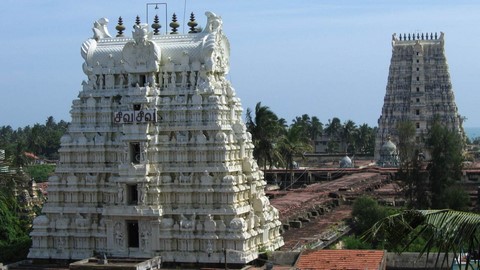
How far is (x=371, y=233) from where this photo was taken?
1770cm

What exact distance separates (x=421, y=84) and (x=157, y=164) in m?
78.8

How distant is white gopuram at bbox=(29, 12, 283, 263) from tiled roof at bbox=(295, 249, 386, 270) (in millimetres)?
2383

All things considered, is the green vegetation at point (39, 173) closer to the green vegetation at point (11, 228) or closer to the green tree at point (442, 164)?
the green vegetation at point (11, 228)

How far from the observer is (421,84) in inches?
4493

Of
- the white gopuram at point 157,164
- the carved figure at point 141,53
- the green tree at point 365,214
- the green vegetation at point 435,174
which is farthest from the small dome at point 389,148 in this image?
the carved figure at point 141,53

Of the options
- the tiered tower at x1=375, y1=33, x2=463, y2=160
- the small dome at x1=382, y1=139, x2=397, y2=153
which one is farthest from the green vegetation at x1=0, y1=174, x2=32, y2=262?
the tiered tower at x1=375, y1=33, x2=463, y2=160

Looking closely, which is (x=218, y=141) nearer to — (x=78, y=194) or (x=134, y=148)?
(x=134, y=148)

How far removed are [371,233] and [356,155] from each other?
121109mm

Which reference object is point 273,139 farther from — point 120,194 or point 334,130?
point 334,130

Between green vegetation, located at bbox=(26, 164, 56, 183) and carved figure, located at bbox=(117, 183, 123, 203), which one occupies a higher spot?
green vegetation, located at bbox=(26, 164, 56, 183)

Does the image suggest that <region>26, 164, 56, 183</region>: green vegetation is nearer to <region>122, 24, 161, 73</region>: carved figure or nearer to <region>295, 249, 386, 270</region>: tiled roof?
<region>122, 24, 161, 73</region>: carved figure

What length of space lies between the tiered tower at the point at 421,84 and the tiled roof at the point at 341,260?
7698 centimetres

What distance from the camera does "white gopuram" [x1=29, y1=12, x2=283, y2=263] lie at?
38.8 m

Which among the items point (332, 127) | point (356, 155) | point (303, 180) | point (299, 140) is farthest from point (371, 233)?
point (332, 127)
